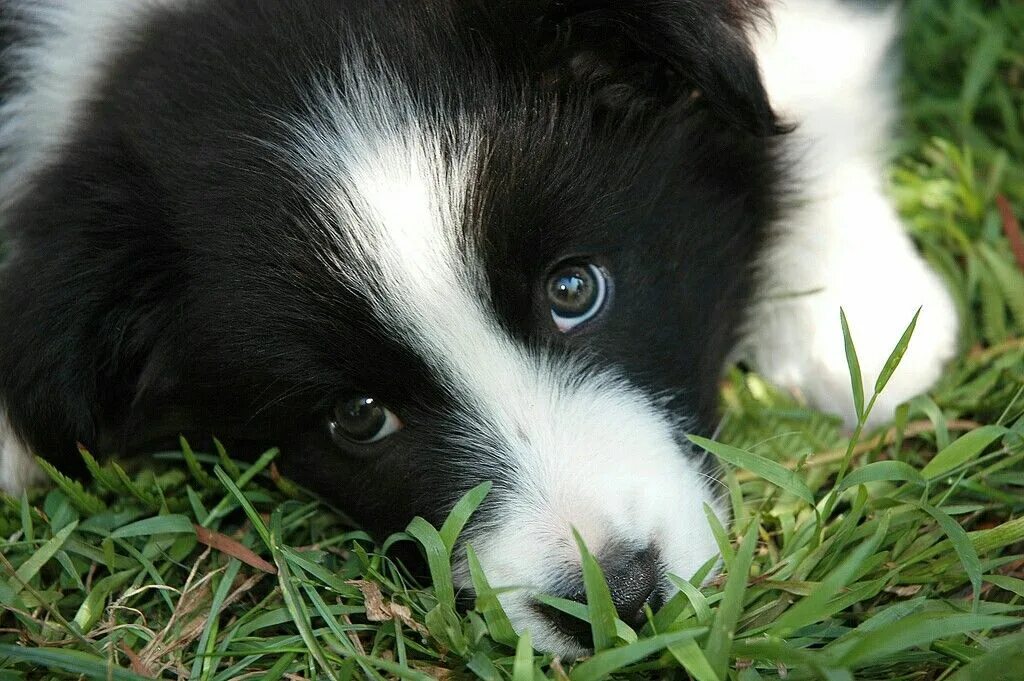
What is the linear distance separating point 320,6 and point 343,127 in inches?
11.6

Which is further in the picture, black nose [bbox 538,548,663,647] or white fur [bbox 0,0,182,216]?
white fur [bbox 0,0,182,216]

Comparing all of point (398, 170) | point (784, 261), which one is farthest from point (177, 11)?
point (784, 261)

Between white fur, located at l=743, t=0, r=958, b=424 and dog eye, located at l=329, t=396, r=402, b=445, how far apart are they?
1.08 m

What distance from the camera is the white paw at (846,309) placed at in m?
2.68

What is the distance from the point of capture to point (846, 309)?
2.75 meters

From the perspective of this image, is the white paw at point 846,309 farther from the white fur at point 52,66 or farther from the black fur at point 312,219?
the white fur at point 52,66

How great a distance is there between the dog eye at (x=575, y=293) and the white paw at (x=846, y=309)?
74 cm

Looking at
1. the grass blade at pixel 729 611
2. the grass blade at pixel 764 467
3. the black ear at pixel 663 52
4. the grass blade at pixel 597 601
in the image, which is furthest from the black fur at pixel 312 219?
the grass blade at pixel 729 611

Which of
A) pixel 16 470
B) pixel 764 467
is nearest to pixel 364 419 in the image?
pixel 764 467

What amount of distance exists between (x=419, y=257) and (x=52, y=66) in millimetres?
1246

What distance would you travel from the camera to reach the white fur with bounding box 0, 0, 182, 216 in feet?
8.06

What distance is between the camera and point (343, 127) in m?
2.02

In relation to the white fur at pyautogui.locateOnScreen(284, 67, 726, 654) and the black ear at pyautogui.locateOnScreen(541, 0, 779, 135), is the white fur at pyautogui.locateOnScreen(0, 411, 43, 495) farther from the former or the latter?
the black ear at pyautogui.locateOnScreen(541, 0, 779, 135)

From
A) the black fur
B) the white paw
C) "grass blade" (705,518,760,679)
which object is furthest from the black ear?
"grass blade" (705,518,760,679)
